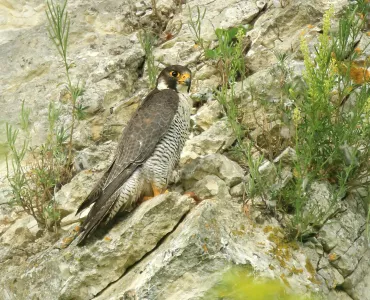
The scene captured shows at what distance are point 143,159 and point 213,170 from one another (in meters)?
0.55

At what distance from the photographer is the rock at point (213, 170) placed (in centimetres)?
450

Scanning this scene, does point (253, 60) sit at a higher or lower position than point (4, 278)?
higher

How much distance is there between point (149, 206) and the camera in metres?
3.99

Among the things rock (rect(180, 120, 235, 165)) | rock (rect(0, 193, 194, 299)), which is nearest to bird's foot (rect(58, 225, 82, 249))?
rock (rect(0, 193, 194, 299))

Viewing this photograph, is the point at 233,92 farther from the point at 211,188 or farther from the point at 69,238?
the point at 69,238

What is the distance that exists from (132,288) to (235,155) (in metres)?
1.67

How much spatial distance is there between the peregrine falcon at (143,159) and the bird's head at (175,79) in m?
0.27

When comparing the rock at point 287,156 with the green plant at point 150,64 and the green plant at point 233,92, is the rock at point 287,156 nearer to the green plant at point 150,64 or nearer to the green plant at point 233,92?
the green plant at point 233,92

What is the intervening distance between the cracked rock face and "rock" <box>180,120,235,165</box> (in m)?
0.01

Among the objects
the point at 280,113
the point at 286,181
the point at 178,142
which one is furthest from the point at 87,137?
the point at 286,181

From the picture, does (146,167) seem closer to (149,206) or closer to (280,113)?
(149,206)

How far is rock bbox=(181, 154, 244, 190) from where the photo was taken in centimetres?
450

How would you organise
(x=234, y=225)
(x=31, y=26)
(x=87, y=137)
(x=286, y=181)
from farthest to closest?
(x=31, y=26) → (x=87, y=137) → (x=286, y=181) → (x=234, y=225)

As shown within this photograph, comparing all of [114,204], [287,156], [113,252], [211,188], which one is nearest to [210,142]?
[211,188]
